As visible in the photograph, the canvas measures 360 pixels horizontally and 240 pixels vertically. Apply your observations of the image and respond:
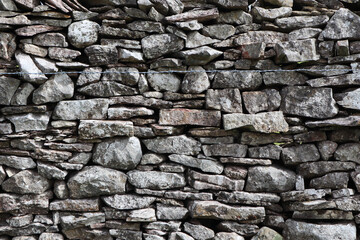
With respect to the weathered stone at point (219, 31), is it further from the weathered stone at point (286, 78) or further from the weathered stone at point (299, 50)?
the weathered stone at point (286, 78)

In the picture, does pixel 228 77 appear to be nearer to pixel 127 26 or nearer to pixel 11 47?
pixel 127 26

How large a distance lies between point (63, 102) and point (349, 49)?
12.3 ft

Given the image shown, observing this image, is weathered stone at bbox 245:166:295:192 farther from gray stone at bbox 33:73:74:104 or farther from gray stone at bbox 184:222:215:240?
gray stone at bbox 33:73:74:104

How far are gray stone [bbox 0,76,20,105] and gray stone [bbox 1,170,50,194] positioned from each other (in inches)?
37.6

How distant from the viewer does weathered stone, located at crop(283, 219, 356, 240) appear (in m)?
3.69

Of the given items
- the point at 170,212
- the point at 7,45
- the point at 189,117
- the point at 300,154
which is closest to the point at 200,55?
the point at 189,117

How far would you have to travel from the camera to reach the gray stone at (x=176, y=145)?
3911 mm

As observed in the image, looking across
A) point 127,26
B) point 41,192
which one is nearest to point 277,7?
point 127,26

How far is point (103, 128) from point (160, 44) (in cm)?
132

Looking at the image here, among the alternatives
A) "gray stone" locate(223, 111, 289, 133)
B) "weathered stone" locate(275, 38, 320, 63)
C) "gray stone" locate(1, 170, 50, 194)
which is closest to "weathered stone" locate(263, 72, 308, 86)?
"weathered stone" locate(275, 38, 320, 63)

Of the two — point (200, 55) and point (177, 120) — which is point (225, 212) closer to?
point (177, 120)

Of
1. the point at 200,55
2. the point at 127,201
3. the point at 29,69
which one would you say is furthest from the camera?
the point at 127,201

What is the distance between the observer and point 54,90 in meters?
3.81

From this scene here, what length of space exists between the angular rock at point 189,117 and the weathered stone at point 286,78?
84 centimetres
